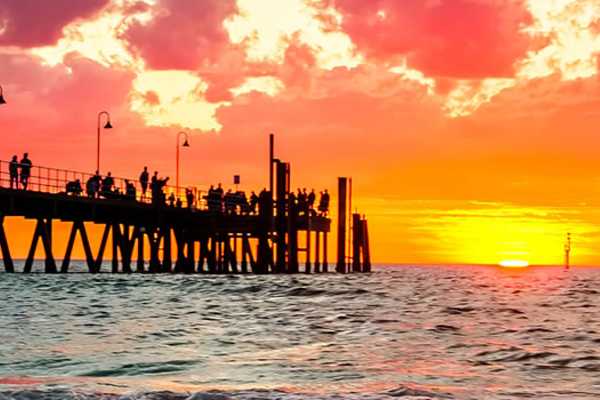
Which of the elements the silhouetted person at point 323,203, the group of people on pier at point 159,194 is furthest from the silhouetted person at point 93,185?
the silhouetted person at point 323,203

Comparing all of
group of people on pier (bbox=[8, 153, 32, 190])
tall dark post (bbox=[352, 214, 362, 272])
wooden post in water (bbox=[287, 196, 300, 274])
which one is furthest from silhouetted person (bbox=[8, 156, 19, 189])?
tall dark post (bbox=[352, 214, 362, 272])

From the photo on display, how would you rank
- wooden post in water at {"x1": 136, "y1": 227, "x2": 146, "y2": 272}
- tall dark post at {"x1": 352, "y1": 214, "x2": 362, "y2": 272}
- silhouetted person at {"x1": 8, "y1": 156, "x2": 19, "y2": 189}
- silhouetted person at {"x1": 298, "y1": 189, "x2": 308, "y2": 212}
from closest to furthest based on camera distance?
silhouetted person at {"x1": 8, "y1": 156, "x2": 19, "y2": 189}
wooden post in water at {"x1": 136, "y1": 227, "x2": 146, "y2": 272}
silhouetted person at {"x1": 298, "y1": 189, "x2": 308, "y2": 212}
tall dark post at {"x1": 352, "y1": 214, "x2": 362, "y2": 272}

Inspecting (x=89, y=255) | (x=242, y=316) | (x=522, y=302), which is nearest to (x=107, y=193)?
(x=89, y=255)

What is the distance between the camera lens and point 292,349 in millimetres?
16531

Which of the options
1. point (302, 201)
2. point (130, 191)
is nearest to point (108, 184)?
point (130, 191)

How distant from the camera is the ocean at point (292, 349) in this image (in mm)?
11766

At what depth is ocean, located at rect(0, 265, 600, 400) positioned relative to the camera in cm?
1177

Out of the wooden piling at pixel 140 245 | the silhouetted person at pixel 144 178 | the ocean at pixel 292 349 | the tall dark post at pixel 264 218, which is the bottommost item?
the ocean at pixel 292 349

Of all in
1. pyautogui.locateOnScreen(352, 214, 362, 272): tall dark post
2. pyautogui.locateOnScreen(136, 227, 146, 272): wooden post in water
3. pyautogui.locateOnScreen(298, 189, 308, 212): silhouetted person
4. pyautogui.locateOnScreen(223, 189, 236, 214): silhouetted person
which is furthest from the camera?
pyautogui.locateOnScreen(352, 214, 362, 272): tall dark post

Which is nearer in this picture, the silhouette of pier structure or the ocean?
the ocean

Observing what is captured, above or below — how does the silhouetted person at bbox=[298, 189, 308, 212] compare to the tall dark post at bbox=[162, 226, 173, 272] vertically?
above

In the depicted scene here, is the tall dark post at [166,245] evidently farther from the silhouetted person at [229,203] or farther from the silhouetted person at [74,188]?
the silhouetted person at [74,188]

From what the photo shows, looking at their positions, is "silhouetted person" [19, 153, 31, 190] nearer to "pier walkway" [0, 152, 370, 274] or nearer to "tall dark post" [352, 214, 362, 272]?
"pier walkway" [0, 152, 370, 274]

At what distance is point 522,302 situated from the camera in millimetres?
32375
